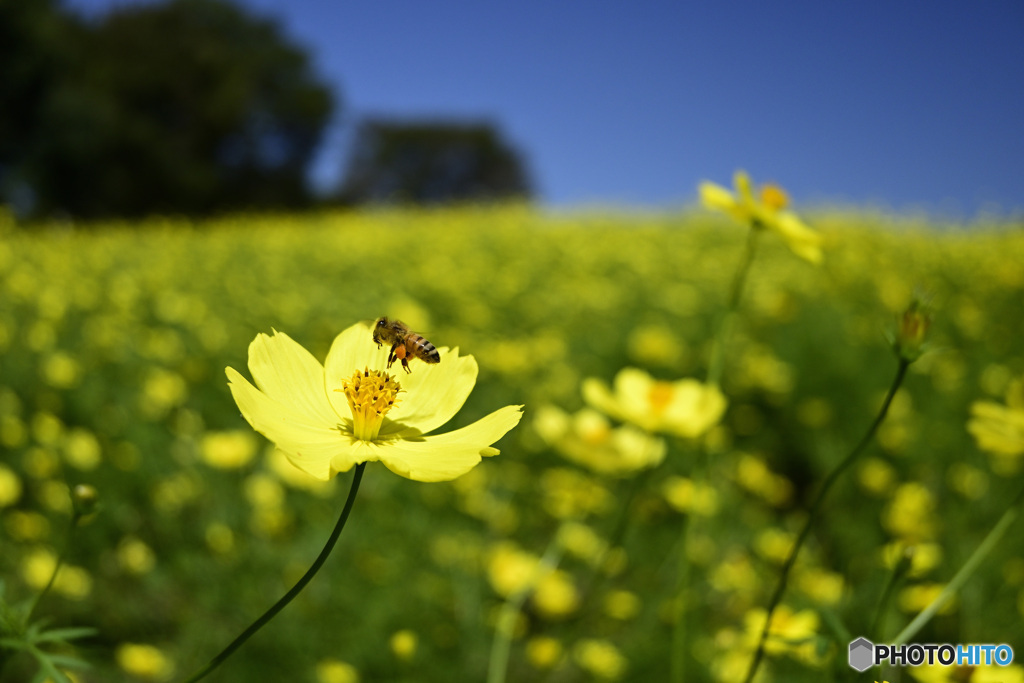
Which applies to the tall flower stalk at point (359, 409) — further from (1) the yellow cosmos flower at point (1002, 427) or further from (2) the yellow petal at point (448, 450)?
(1) the yellow cosmos flower at point (1002, 427)

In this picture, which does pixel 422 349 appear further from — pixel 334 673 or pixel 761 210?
pixel 334 673

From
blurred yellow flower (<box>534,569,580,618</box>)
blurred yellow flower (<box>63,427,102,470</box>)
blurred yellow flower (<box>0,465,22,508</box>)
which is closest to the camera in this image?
blurred yellow flower (<box>534,569,580,618</box>)

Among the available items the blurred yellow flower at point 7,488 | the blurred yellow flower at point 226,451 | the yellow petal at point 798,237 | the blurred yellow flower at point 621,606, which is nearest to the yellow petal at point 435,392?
the yellow petal at point 798,237

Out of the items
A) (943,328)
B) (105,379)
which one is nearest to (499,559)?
(105,379)

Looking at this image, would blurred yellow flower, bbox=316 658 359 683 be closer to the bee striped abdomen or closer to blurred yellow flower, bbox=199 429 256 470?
blurred yellow flower, bbox=199 429 256 470

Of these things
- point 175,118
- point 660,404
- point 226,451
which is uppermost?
point 175,118

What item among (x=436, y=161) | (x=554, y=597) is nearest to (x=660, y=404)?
(x=554, y=597)

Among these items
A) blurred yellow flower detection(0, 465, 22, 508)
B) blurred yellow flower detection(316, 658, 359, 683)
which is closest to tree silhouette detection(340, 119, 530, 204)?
blurred yellow flower detection(0, 465, 22, 508)
